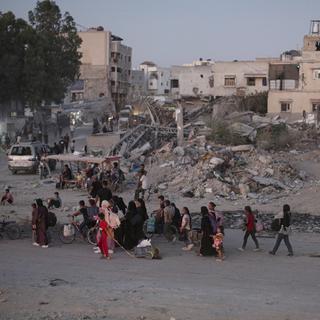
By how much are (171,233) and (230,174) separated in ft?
36.3

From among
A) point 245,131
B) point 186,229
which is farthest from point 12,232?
point 245,131

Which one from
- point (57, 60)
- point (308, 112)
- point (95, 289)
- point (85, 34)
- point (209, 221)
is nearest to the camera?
point (95, 289)

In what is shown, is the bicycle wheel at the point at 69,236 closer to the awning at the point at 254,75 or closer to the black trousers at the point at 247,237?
the black trousers at the point at 247,237

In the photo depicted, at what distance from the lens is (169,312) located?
9.72 meters

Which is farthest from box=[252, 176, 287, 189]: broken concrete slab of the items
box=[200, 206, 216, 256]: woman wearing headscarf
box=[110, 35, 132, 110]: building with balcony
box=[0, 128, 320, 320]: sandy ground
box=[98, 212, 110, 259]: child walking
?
box=[110, 35, 132, 110]: building with balcony

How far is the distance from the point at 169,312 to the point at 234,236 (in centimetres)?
748

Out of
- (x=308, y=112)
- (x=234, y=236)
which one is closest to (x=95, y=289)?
(x=234, y=236)

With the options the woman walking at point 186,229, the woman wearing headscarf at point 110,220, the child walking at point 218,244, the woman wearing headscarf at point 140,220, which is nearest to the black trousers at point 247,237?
the child walking at point 218,244

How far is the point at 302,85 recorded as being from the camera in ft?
159

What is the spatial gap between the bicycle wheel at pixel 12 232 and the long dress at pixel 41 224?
3.50ft

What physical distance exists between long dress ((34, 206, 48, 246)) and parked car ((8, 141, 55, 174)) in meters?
16.8

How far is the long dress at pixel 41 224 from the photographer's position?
14695 millimetres

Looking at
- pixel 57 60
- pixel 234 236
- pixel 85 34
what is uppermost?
pixel 85 34

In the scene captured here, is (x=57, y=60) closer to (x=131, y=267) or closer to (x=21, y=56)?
(x=21, y=56)
